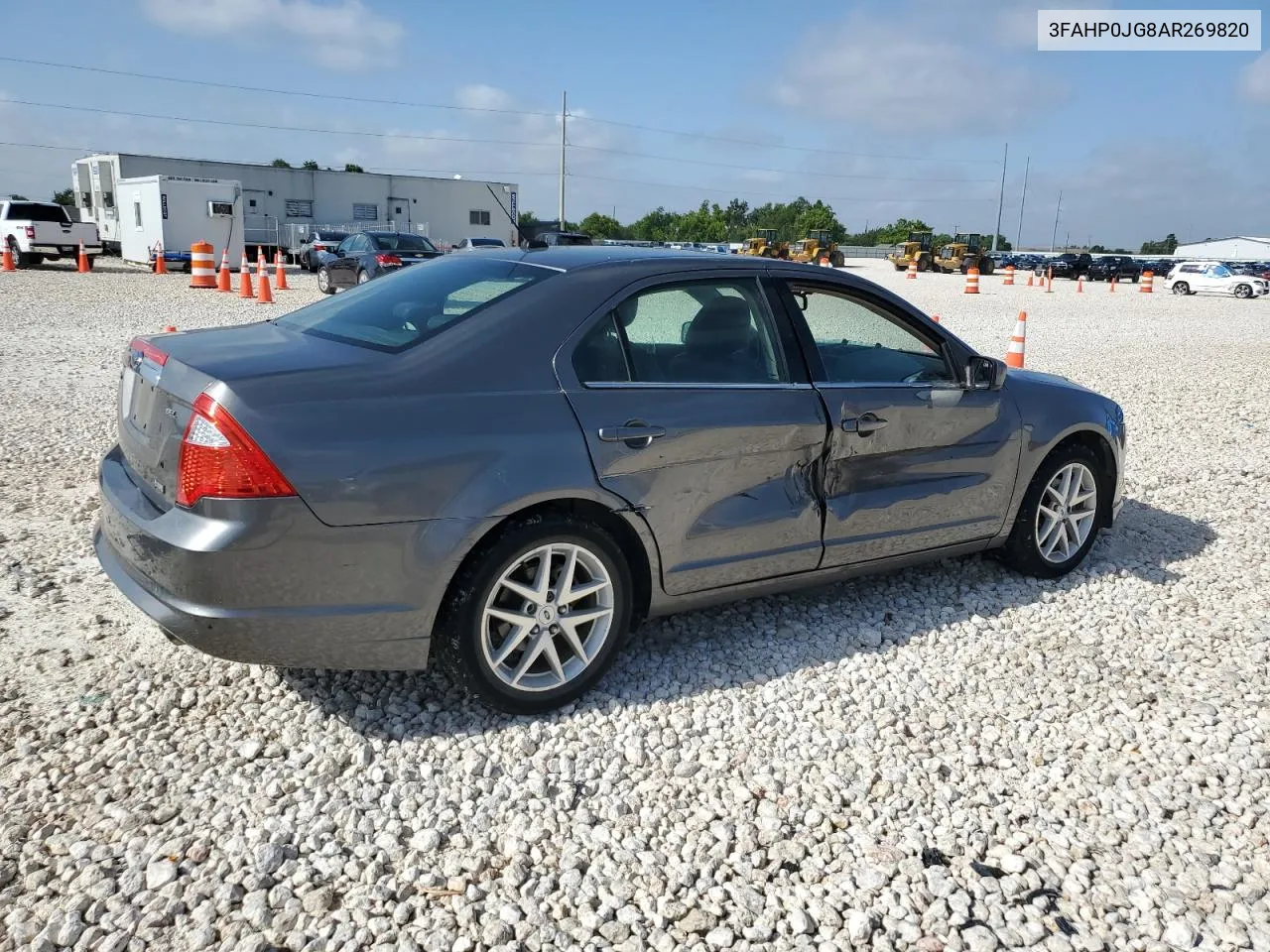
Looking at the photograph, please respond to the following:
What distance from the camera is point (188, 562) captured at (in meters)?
2.82

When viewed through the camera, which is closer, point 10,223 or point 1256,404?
point 1256,404

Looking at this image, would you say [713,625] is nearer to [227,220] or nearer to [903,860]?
[903,860]

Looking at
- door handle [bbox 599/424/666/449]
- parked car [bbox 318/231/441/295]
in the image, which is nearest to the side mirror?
door handle [bbox 599/424/666/449]

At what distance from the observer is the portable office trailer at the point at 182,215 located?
27.7 meters

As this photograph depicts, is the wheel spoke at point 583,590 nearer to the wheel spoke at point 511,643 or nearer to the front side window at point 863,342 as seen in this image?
the wheel spoke at point 511,643

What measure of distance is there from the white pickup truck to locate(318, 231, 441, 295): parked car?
7713mm

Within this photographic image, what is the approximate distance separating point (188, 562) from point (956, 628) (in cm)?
309

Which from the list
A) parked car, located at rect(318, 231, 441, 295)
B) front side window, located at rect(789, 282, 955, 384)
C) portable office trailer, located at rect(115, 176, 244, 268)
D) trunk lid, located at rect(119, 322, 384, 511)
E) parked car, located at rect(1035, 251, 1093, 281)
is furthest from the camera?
parked car, located at rect(1035, 251, 1093, 281)

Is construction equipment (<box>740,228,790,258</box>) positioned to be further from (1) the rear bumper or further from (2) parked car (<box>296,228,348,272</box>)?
(1) the rear bumper

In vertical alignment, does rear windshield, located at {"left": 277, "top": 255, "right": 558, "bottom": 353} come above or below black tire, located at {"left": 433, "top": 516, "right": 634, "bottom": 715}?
above

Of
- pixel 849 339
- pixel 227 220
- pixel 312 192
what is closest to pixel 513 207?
pixel 312 192

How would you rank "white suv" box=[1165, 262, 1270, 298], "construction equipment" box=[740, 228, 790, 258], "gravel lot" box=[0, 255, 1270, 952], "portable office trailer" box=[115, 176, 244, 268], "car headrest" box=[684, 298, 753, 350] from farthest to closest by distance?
"construction equipment" box=[740, 228, 790, 258]
"white suv" box=[1165, 262, 1270, 298]
"portable office trailer" box=[115, 176, 244, 268]
"car headrest" box=[684, 298, 753, 350]
"gravel lot" box=[0, 255, 1270, 952]

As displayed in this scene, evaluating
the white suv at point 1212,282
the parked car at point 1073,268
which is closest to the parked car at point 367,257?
the white suv at point 1212,282

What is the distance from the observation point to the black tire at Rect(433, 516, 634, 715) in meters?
3.12
